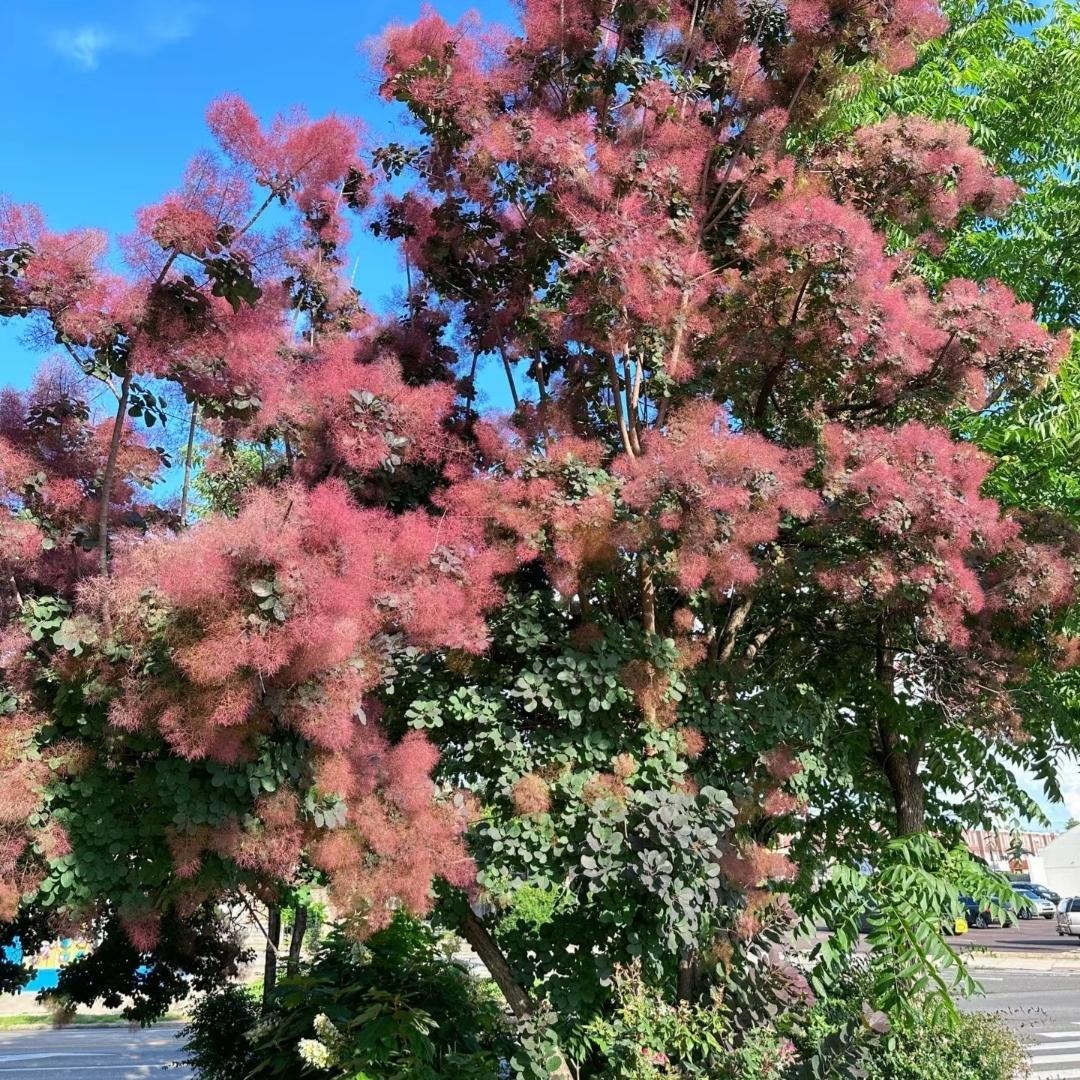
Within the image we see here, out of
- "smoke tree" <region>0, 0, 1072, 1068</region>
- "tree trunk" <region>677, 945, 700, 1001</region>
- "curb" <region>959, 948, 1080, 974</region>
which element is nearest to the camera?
"smoke tree" <region>0, 0, 1072, 1068</region>

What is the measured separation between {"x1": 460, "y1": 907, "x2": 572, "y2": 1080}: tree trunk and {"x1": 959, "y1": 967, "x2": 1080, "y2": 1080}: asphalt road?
138 inches

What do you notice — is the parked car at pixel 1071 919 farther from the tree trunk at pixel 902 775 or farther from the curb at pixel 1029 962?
the tree trunk at pixel 902 775

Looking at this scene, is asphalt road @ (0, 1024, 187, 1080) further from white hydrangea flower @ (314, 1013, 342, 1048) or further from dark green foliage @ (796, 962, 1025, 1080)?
dark green foliage @ (796, 962, 1025, 1080)

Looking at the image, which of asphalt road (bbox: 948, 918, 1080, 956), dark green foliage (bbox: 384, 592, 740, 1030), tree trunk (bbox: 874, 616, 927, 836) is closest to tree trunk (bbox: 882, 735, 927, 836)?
tree trunk (bbox: 874, 616, 927, 836)

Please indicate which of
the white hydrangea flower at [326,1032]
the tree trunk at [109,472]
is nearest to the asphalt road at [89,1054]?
the white hydrangea flower at [326,1032]

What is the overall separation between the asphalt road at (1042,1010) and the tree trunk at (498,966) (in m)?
3.51

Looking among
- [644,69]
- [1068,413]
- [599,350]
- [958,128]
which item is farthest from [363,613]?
[958,128]

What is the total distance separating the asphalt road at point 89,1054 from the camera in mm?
12906

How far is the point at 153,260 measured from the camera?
4637 mm

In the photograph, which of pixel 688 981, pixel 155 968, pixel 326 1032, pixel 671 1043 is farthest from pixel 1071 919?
pixel 326 1032

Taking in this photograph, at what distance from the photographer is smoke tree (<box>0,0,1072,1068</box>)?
4.22m

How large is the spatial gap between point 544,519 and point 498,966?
104 inches

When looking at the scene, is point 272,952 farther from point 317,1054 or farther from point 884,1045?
point 884,1045

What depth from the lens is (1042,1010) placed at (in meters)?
10.2
